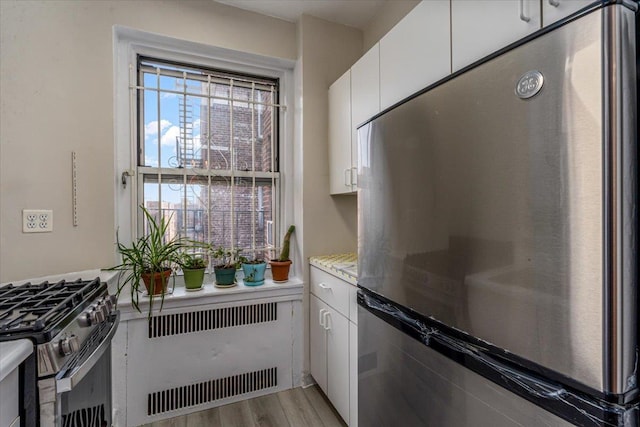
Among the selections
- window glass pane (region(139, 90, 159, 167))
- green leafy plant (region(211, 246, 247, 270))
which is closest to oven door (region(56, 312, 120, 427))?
green leafy plant (region(211, 246, 247, 270))

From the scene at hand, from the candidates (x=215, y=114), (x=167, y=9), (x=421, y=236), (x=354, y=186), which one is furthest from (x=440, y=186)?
(x=167, y=9)

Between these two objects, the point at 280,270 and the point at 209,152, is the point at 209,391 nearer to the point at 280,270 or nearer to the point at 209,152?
the point at 280,270

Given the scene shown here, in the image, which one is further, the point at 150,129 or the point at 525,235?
the point at 150,129

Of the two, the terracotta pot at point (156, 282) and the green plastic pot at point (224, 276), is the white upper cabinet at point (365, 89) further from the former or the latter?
the terracotta pot at point (156, 282)

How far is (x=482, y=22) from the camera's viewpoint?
0.88m

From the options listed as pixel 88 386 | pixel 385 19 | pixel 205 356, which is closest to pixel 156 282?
pixel 205 356

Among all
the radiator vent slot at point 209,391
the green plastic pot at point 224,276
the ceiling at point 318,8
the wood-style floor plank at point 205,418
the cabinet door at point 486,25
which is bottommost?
the wood-style floor plank at point 205,418

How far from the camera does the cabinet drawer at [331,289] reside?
1526 millimetres

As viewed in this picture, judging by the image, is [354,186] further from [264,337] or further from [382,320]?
[264,337]

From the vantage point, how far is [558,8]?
689 mm

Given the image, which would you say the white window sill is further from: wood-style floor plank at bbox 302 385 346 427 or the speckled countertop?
wood-style floor plank at bbox 302 385 346 427

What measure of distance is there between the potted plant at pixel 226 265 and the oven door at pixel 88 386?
1.98 feet

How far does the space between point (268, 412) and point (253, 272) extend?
2.65 ft

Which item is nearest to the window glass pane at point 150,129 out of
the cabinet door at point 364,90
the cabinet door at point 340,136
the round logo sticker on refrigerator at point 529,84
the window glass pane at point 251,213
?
the window glass pane at point 251,213
